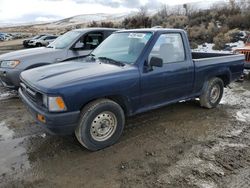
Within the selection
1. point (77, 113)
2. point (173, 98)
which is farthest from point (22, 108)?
point (173, 98)

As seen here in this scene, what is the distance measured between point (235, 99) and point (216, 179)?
3885 mm

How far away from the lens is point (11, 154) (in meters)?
3.78

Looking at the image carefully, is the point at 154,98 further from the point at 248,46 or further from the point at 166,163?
the point at 248,46

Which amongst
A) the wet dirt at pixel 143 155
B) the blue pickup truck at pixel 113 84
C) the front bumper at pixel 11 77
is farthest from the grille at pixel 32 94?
the front bumper at pixel 11 77

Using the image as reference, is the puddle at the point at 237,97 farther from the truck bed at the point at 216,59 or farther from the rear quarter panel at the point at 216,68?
the truck bed at the point at 216,59

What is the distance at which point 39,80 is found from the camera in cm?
362

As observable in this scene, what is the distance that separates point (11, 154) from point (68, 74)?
4.95ft

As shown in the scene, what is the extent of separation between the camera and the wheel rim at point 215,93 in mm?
5604

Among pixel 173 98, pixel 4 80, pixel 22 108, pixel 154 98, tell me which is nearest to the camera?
pixel 154 98

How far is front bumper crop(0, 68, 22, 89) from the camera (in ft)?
19.7

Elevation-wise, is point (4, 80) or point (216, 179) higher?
point (4, 80)

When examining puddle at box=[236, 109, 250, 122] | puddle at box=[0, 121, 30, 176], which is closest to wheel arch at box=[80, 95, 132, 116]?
puddle at box=[0, 121, 30, 176]

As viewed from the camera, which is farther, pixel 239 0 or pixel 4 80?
pixel 239 0

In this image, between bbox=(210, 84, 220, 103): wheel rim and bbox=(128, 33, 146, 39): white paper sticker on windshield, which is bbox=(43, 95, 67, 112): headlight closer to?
bbox=(128, 33, 146, 39): white paper sticker on windshield
